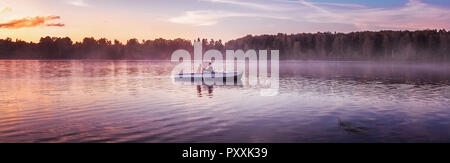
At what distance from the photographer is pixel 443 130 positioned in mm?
19859

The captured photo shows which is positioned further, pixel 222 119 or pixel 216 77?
pixel 216 77

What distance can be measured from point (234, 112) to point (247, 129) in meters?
6.08

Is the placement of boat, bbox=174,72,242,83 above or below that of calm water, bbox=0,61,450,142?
above

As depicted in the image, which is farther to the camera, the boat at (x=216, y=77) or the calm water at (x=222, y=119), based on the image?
the boat at (x=216, y=77)

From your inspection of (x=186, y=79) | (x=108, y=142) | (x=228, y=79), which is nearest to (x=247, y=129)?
(x=108, y=142)

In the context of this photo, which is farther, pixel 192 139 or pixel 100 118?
pixel 100 118

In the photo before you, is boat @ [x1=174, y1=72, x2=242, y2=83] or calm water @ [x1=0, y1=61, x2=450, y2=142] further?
boat @ [x1=174, y1=72, x2=242, y2=83]

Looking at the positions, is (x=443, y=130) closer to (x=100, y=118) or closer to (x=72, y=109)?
(x=100, y=118)

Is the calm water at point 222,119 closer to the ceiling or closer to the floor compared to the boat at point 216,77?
closer to the floor

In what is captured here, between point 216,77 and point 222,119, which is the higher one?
point 216,77
